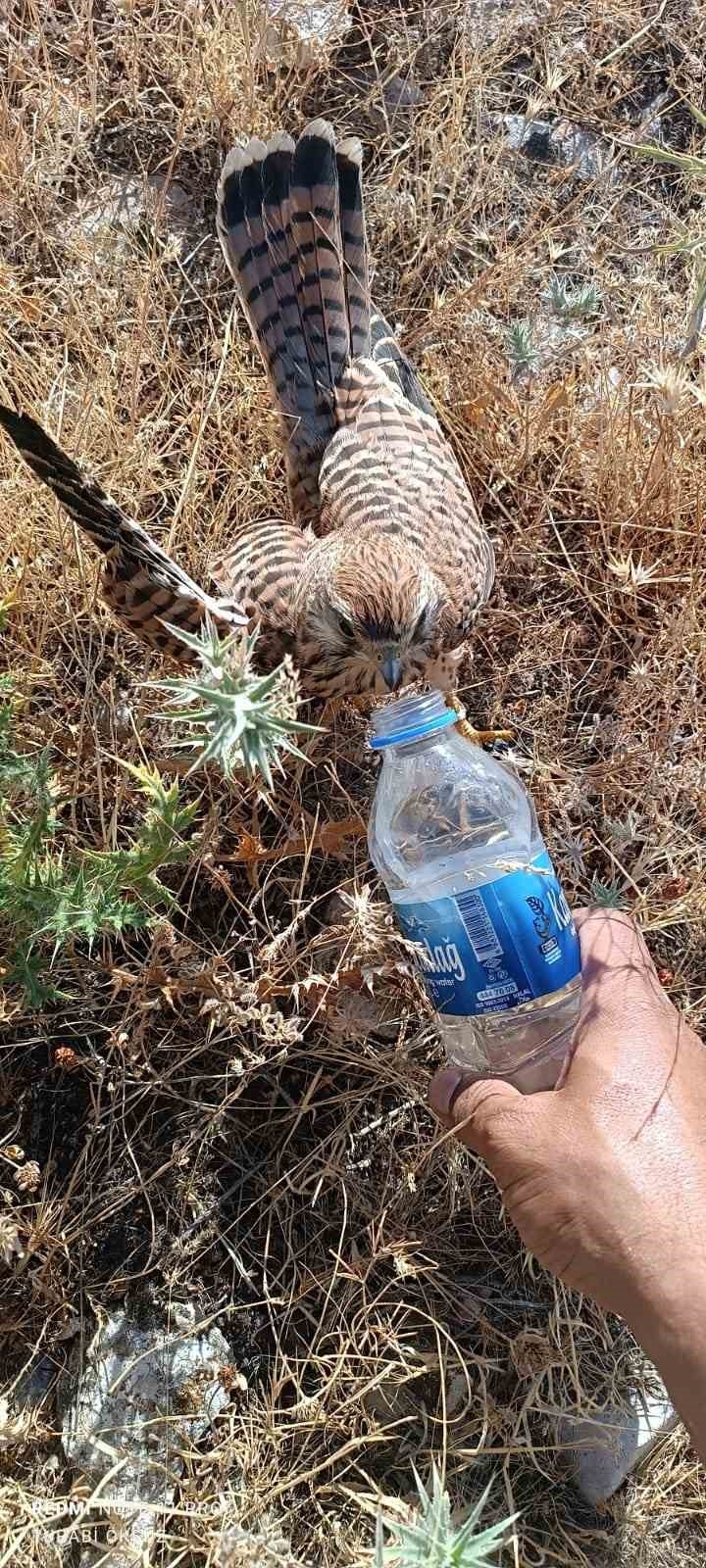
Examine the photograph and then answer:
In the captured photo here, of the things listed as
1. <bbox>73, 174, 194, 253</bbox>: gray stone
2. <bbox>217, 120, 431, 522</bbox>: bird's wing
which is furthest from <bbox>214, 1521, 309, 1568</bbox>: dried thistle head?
<bbox>73, 174, 194, 253</bbox>: gray stone

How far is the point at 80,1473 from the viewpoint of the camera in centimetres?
269

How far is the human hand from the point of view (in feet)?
7.34

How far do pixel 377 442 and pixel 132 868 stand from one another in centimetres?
127

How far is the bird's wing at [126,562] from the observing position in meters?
1.97

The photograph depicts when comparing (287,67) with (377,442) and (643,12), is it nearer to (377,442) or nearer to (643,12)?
(643,12)

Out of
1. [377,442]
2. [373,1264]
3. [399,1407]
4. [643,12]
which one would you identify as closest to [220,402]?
[377,442]

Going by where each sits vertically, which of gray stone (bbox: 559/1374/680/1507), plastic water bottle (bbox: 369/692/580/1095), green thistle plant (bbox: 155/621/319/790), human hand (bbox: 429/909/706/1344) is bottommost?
gray stone (bbox: 559/1374/680/1507)

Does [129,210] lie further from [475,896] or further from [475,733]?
[475,896]

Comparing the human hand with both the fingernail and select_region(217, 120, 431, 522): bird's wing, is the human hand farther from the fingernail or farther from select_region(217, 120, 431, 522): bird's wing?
select_region(217, 120, 431, 522): bird's wing

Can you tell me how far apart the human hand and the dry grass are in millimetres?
510

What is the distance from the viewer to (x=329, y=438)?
2969 millimetres

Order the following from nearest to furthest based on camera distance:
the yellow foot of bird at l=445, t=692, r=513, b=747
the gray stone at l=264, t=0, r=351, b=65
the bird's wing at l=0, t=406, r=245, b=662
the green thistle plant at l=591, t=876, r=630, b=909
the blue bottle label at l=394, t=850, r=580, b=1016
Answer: the bird's wing at l=0, t=406, r=245, b=662, the blue bottle label at l=394, t=850, r=580, b=1016, the green thistle plant at l=591, t=876, r=630, b=909, the yellow foot of bird at l=445, t=692, r=513, b=747, the gray stone at l=264, t=0, r=351, b=65

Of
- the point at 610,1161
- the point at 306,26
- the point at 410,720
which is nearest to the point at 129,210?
the point at 306,26

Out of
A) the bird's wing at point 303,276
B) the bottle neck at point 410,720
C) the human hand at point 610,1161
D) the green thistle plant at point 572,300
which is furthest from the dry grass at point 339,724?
the human hand at point 610,1161
